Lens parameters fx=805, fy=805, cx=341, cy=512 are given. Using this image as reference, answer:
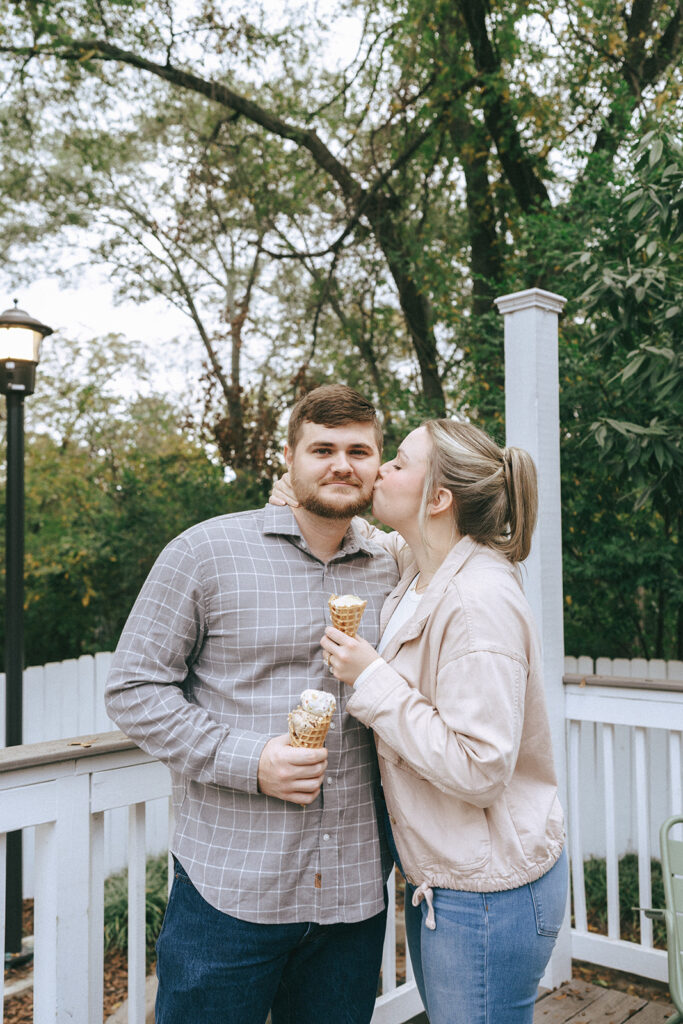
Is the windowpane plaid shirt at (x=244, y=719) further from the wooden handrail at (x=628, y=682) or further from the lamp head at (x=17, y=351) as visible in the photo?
the lamp head at (x=17, y=351)

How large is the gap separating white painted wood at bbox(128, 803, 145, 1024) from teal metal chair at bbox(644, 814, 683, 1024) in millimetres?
1402

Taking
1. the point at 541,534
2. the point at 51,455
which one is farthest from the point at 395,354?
the point at 541,534

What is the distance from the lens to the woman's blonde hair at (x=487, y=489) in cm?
168

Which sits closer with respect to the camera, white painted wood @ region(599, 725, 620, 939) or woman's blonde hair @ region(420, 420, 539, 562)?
woman's blonde hair @ region(420, 420, 539, 562)

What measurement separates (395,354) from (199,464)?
9.39 ft

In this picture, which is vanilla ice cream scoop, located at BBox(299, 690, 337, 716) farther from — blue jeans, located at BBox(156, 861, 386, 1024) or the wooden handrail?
the wooden handrail

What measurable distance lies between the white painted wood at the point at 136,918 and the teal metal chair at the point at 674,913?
4.60 feet

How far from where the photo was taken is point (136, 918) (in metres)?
1.97

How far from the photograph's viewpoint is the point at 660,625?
21.0ft

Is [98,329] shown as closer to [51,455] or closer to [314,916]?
Answer: [51,455]

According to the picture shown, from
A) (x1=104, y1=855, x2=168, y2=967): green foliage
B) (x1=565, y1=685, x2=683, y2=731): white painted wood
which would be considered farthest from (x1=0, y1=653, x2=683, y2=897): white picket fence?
(x1=565, y1=685, x2=683, y2=731): white painted wood

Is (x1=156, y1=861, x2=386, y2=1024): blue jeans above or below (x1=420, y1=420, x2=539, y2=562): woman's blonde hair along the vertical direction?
below

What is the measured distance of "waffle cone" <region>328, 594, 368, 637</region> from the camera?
157 cm

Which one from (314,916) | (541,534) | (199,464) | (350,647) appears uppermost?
(199,464)
